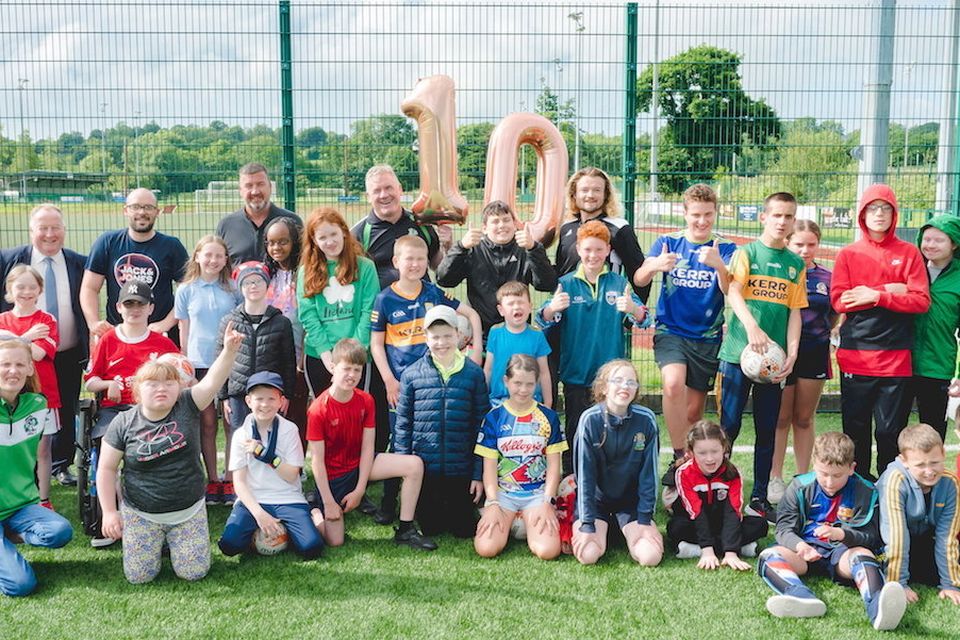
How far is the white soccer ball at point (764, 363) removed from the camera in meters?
4.56

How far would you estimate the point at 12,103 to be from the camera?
6.09 meters

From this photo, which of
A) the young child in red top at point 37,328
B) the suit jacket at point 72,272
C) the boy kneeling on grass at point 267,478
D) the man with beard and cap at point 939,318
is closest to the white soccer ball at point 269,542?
the boy kneeling on grass at point 267,478

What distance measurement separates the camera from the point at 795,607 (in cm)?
355

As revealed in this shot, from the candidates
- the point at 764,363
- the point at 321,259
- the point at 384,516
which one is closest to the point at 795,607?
the point at 764,363

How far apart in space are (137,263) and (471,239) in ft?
7.00

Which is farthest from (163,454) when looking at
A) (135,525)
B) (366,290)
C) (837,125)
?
(837,125)

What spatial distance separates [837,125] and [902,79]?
0.59m

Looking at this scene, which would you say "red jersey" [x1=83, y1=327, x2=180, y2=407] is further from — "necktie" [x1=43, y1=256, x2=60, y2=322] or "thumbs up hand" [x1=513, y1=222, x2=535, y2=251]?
"thumbs up hand" [x1=513, y1=222, x2=535, y2=251]

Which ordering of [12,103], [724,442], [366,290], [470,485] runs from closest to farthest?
[724,442] → [470,485] → [366,290] → [12,103]

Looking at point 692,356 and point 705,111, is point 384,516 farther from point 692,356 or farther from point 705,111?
point 705,111

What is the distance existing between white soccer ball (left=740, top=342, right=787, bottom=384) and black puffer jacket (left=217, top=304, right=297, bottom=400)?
8.57 feet

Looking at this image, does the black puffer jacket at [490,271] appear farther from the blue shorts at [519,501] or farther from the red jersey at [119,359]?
the red jersey at [119,359]

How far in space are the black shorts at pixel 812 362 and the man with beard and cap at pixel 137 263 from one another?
3937mm

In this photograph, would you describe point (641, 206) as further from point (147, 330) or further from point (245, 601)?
point (245, 601)
